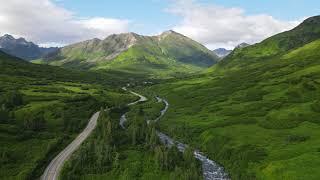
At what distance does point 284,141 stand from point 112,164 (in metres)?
63.5

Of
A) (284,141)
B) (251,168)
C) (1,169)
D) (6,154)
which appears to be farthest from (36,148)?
(284,141)

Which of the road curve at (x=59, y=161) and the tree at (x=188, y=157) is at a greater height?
the tree at (x=188, y=157)

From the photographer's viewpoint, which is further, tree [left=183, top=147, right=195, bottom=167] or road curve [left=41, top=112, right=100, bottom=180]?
tree [left=183, top=147, right=195, bottom=167]

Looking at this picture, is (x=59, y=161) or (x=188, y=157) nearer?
(x=188, y=157)

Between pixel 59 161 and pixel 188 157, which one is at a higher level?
pixel 188 157

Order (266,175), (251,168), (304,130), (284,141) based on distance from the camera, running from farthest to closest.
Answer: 1. (304,130)
2. (284,141)
3. (251,168)
4. (266,175)

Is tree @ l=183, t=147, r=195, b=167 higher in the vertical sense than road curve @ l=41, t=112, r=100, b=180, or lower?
higher

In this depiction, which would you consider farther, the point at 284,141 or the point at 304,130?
the point at 304,130

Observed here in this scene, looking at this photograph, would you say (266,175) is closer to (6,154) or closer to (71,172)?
(71,172)

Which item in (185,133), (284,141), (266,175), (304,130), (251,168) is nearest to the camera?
(266,175)

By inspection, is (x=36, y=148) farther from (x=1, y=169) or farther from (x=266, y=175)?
(x=266, y=175)

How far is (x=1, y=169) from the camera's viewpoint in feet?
451

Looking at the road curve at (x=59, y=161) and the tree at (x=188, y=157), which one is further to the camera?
the tree at (x=188, y=157)

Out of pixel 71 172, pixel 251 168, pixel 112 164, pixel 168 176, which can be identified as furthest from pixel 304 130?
pixel 71 172
